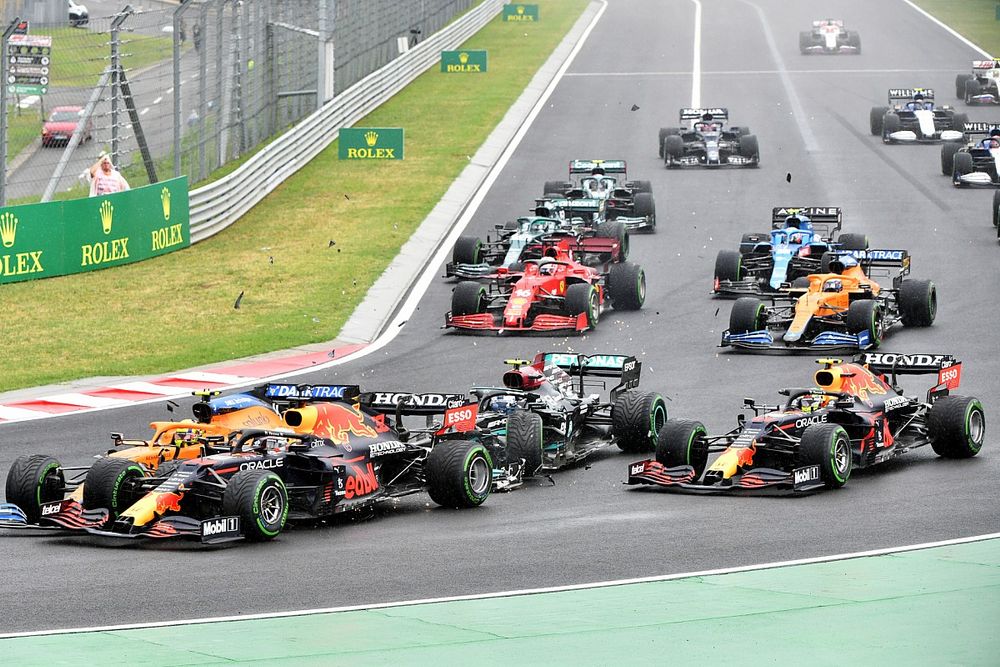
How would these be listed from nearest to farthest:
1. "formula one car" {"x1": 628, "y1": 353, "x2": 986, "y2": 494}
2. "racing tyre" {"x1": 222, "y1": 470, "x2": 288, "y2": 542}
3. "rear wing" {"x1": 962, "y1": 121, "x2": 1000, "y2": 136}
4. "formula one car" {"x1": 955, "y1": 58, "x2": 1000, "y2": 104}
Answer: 1. "racing tyre" {"x1": 222, "y1": 470, "x2": 288, "y2": 542}
2. "formula one car" {"x1": 628, "y1": 353, "x2": 986, "y2": 494}
3. "rear wing" {"x1": 962, "y1": 121, "x2": 1000, "y2": 136}
4. "formula one car" {"x1": 955, "y1": 58, "x2": 1000, "y2": 104}

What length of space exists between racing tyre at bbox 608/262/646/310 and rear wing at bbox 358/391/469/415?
427 inches

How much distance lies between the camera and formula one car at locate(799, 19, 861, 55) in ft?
216

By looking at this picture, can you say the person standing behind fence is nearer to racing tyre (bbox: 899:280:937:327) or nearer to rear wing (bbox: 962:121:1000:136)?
racing tyre (bbox: 899:280:937:327)

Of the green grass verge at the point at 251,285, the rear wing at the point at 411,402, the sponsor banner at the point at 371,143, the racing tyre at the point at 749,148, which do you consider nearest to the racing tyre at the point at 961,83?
the racing tyre at the point at 749,148

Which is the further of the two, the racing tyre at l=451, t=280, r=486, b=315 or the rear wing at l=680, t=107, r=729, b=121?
the rear wing at l=680, t=107, r=729, b=121

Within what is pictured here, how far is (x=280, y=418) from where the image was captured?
16.6 metres

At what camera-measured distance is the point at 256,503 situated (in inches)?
567

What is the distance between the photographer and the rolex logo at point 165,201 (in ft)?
107

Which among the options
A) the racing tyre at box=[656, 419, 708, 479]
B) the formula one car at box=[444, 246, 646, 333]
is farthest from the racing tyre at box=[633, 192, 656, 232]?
the racing tyre at box=[656, 419, 708, 479]

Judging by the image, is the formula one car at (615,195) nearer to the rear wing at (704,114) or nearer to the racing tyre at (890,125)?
the rear wing at (704,114)

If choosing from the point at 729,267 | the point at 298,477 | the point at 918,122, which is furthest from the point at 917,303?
the point at 918,122

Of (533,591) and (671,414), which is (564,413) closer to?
(671,414)

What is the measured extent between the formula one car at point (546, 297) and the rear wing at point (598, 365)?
6.09m

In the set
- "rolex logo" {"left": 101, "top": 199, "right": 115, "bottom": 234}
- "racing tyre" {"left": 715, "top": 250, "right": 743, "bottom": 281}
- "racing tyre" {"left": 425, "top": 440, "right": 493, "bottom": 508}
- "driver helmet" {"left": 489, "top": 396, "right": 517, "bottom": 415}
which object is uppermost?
"rolex logo" {"left": 101, "top": 199, "right": 115, "bottom": 234}
